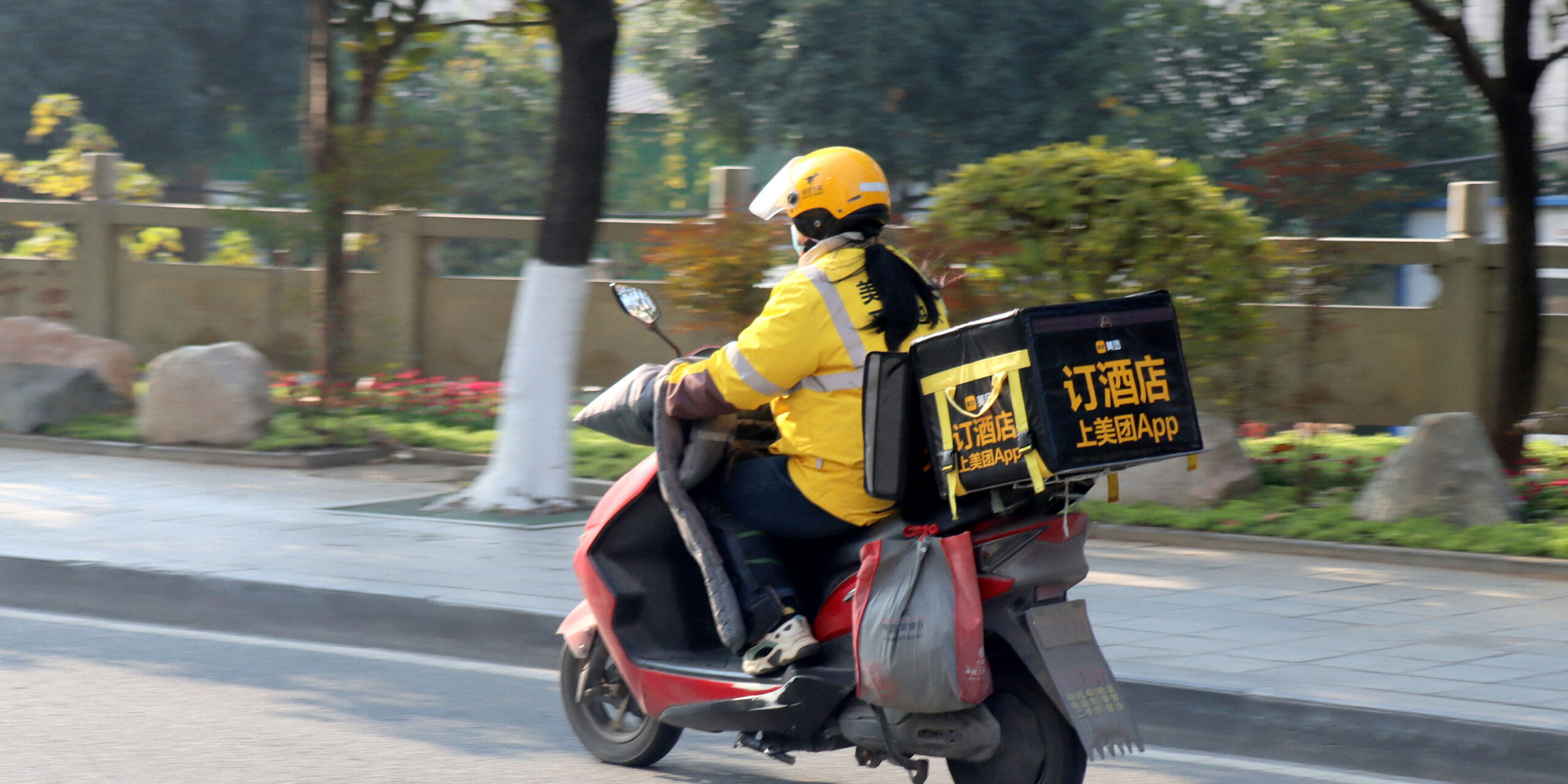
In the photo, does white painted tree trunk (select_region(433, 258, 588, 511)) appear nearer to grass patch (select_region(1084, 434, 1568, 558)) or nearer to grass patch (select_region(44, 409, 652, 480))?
grass patch (select_region(44, 409, 652, 480))

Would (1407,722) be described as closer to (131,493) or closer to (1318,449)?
(1318,449)

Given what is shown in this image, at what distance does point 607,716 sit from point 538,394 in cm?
417

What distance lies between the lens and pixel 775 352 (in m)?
4.27

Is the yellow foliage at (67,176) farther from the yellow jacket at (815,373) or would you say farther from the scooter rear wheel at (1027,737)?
the scooter rear wheel at (1027,737)

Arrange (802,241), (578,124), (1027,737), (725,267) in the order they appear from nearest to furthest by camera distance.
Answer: (1027,737)
(802,241)
(578,124)
(725,267)

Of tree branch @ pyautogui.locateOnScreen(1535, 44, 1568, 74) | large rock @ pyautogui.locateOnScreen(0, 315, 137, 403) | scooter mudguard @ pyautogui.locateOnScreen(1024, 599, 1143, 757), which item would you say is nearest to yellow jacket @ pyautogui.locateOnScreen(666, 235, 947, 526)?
scooter mudguard @ pyautogui.locateOnScreen(1024, 599, 1143, 757)

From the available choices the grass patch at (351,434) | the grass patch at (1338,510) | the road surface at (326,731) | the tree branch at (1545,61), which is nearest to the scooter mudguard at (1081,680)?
the road surface at (326,731)

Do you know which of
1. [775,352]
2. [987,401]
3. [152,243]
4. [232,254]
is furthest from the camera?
[152,243]

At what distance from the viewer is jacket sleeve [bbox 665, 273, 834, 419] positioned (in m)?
4.27

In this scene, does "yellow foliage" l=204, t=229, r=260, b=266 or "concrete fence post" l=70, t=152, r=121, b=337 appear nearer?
"yellow foliage" l=204, t=229, r=260, b=266

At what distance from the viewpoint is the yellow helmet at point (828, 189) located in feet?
14.5

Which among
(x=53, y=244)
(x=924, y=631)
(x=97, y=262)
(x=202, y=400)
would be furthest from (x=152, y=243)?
(x=924, y=631)

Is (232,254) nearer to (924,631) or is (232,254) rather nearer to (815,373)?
(815,373)

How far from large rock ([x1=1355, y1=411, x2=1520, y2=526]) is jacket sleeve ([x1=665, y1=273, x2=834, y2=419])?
207 inches
